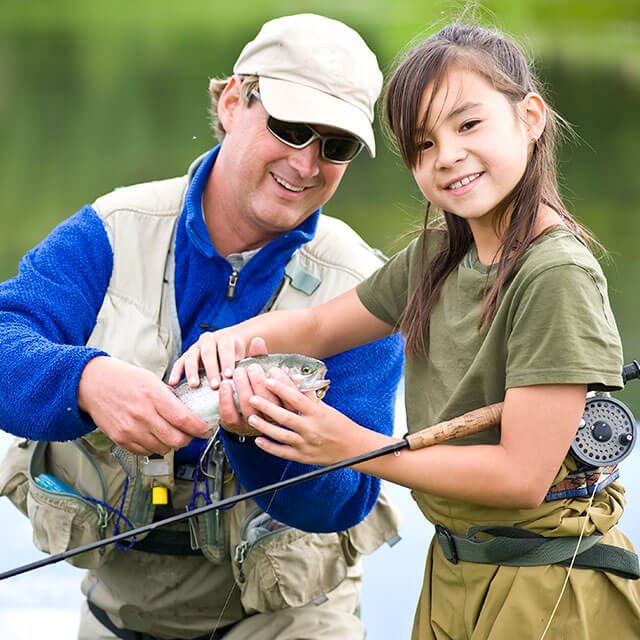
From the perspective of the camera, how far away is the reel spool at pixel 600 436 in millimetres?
1909

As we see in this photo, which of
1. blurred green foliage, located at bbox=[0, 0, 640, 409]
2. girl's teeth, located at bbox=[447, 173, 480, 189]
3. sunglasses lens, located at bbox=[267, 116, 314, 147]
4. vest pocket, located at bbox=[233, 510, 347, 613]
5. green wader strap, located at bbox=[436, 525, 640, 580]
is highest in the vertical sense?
blurred green foliage, located at bbox=[0, 0, 640, 409]

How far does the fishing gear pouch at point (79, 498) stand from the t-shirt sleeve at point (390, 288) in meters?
0.64

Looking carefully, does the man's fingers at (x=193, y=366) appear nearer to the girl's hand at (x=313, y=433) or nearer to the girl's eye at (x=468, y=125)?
the girl's hand at (x=313, y=433)

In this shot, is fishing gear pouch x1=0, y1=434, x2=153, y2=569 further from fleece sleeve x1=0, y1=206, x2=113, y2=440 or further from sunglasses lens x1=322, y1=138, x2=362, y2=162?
sunglasses lens x1=322, y1=138, x2=362, y2=162

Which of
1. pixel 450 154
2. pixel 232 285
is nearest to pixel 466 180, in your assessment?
pixel 450 154

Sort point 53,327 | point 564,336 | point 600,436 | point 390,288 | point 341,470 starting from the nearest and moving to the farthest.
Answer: point 564,336 → point 600,436 → point 390,288 → point 341,470 → point 53,327

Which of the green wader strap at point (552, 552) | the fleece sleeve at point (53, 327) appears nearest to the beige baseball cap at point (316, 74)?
the fleece sleeve at point (53, 327)

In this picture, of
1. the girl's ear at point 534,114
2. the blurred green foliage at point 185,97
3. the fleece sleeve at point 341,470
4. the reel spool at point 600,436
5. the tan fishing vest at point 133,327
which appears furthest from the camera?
the blurred green foliage at point 185,97

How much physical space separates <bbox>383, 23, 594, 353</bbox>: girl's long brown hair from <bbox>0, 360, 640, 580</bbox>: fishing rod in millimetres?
168

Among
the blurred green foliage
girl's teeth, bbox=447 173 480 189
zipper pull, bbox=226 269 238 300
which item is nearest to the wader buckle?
girl's teeth, bbox=447 173 480 189

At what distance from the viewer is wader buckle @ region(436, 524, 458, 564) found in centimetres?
204

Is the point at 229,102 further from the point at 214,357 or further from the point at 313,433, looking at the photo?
the point at 313,433

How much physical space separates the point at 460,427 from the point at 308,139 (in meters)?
0.85

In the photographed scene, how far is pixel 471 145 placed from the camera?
6.43ft
